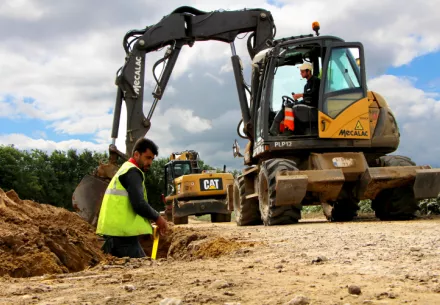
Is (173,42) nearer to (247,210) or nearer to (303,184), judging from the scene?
(247,210)

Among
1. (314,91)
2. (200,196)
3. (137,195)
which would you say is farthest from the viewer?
(200,196)

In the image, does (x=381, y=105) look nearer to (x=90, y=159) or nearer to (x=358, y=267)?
(x=358, y=267)

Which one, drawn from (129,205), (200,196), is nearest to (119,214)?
(129,205)

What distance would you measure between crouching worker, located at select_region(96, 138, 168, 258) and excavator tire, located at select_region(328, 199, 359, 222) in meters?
7.30

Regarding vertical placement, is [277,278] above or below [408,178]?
below

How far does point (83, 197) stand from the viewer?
1207 centimetres

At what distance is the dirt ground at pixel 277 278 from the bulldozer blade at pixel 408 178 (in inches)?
147

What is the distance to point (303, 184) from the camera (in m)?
9.86

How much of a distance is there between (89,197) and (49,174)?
1365 inches

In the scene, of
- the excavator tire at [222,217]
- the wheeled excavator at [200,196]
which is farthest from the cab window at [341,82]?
the excavator tire at [222,217]

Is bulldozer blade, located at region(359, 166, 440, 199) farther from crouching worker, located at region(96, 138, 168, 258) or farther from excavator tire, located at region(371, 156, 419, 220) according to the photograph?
crouching worker, located at region(96, 138, 168, 258)

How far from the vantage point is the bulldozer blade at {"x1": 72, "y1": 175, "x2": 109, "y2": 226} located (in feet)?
39.5

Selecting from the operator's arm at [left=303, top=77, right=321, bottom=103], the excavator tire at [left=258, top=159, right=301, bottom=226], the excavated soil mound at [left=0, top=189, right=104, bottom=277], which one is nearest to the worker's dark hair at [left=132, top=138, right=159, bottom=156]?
the excavated soil mound at [left=0, top=189, right=104, bottom=277]

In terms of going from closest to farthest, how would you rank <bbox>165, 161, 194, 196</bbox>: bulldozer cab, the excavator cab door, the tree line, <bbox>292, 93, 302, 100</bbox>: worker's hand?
the excavator cab door < <bbox>292, 93, 302, 100</bbox>: worker's hand < <bbox>165, 161, 194, 196</bbox>: bulldozer cab < the tree line
